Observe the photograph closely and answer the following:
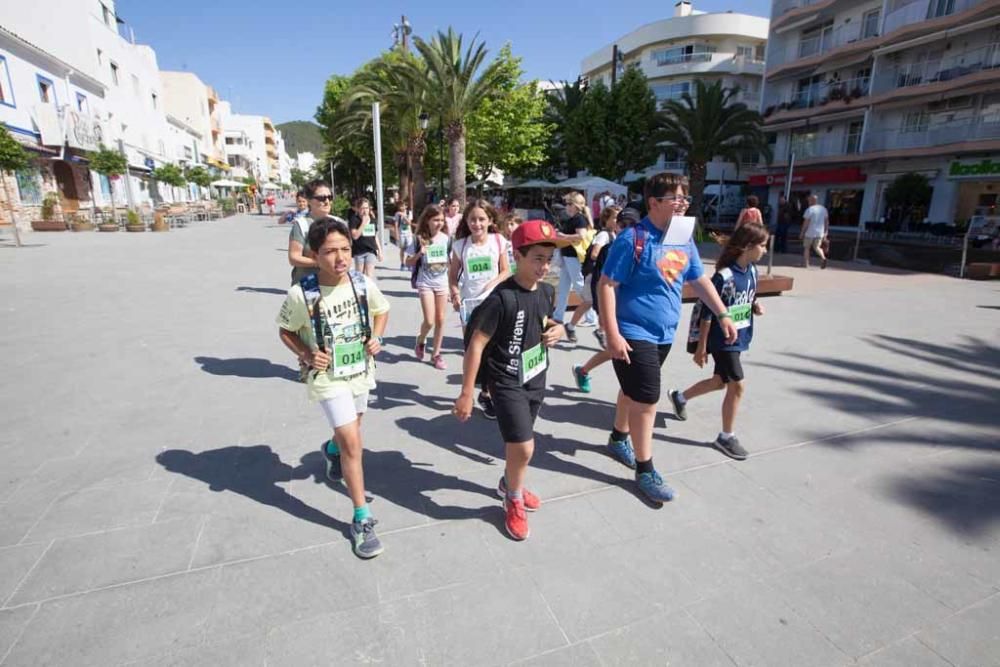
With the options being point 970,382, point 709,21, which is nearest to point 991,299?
point 970,382

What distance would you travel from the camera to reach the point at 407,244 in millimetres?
12945

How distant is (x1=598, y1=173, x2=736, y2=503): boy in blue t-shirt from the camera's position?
116 inches

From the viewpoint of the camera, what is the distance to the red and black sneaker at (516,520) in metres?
2.79

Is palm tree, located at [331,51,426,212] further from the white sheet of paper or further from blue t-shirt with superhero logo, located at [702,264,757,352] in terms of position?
the white sheet of paper

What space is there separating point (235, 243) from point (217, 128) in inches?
2205

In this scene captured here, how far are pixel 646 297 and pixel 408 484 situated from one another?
1901 millimetres

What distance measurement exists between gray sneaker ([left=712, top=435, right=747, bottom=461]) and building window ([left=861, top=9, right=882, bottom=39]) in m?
34.9

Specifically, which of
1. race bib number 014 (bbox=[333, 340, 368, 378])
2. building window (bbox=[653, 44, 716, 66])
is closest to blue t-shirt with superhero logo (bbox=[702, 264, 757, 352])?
race bib number 014 (bbox=[333, 340, 368, 378])

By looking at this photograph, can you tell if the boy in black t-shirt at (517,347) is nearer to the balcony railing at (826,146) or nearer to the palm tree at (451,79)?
the palm tree at (451,79)

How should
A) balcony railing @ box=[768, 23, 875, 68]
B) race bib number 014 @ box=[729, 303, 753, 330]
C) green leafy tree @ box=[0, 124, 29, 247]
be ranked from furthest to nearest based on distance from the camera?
balcony railing @ box=[768, 23, 875, 68] < green leafy tree @ box=[0, 124, 29, 247] < race bib number 014 @ box=[729, 303, 753, 330]

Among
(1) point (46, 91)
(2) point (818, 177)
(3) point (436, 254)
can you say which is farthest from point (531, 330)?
(2) point (818, 177)

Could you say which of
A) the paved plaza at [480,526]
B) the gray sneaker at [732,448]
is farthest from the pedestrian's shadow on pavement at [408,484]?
the gray sneaker at [732,448]

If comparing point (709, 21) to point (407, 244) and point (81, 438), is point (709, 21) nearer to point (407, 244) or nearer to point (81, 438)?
point (407, 244)

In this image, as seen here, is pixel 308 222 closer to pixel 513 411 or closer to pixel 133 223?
pixel 513 411
